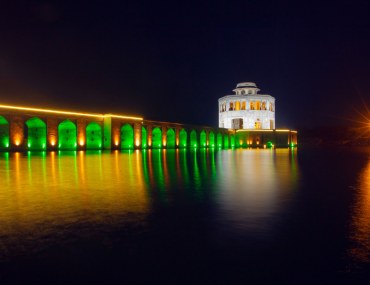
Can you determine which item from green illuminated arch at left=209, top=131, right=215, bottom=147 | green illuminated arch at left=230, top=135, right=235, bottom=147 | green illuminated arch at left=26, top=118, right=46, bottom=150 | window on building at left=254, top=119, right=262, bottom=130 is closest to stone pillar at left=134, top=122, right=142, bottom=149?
green illuminated arch at left=26, top=118, right=46, bottom=150

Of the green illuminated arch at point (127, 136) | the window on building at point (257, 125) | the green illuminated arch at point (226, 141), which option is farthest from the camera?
the window on building at point (257, 125)

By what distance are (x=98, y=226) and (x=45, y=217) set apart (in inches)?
43.8

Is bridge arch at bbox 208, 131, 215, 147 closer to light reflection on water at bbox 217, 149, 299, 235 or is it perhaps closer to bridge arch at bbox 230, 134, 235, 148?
bridge arch at bbox 230, 134, 235, 148

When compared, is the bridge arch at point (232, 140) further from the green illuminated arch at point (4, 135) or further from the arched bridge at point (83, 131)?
the green illuminated arch at point (4, 135)

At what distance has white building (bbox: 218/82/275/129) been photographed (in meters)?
71.9

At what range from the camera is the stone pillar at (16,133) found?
28.9 m

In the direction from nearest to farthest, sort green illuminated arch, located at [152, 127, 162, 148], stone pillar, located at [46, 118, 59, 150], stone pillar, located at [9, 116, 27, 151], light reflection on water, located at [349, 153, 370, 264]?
light reflection on water, located at [349, 153, 370, 264]
stone pillar, located at [9, 116, 27, 151]
stone pillar, located at [46, 118, 59, 150]
green illuminated arch, located at [152, 127, 162, 148]

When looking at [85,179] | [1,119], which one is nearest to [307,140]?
[1,119]

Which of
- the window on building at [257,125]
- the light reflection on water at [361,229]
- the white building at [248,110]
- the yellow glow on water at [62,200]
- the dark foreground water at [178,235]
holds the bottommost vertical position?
the light reflection on water at [361,229]

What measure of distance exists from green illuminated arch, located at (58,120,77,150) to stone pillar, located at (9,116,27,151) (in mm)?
6033

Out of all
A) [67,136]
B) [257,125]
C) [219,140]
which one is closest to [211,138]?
[219,140]

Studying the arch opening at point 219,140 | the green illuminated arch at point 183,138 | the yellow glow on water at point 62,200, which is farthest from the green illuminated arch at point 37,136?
the arch opening at point 219,140

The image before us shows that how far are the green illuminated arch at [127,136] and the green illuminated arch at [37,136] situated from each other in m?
11.1

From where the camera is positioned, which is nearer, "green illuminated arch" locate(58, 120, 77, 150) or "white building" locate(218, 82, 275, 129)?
"green illuminated arch" locate(58, 120, 77, 150)
